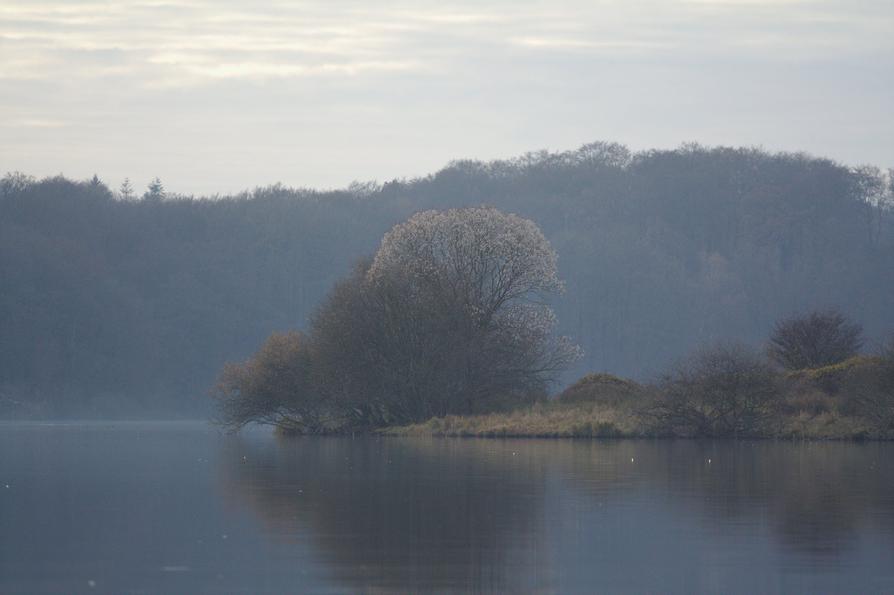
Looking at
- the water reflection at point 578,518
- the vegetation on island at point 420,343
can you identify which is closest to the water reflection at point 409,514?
the water reflection at point 578,518

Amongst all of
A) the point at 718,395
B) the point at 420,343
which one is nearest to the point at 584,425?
the point at 718,395

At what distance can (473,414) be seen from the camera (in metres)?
51.3

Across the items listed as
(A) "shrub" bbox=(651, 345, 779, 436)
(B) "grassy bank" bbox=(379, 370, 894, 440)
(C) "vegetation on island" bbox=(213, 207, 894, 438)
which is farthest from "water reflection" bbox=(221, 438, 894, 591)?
(C) "vegetation on island" bbox=(213, 207, 894, 438)

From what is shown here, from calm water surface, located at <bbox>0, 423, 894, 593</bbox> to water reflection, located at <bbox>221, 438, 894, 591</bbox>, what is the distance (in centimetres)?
4

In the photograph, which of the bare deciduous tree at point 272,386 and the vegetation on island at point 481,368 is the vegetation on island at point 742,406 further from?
the bare deciduous tree at point 272,386

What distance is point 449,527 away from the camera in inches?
597

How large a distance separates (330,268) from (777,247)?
144 feet

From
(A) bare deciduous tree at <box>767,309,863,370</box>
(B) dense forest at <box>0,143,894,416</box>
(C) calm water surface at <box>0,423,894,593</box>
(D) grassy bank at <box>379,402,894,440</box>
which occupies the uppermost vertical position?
(B) dense forest at <box>0,143,894,416</box>

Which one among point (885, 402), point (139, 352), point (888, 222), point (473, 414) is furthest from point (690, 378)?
point (888, 222)

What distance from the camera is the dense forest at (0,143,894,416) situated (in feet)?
370

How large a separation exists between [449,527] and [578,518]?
1838mm

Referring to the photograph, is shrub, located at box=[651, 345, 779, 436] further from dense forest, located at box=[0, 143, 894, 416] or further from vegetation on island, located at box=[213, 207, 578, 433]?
dense forest, located at box=[0, 143, 894, 416]

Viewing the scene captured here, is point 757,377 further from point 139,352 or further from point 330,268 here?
point 330,268

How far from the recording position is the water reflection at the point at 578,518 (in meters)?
11.9
